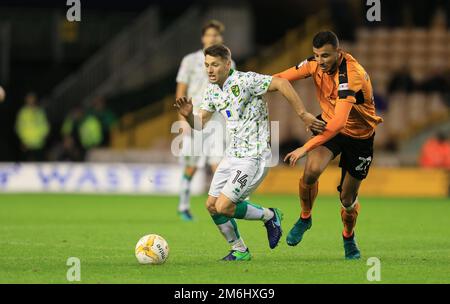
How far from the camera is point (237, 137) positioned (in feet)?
30.3

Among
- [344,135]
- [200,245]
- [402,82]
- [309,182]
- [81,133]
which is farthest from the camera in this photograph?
[402,82]

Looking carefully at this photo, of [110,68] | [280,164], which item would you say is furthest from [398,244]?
[110,68]

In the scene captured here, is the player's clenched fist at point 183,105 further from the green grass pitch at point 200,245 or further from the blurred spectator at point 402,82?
the blurred spectator at point 402,82

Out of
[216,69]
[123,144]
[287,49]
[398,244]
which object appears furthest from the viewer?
[287,49]

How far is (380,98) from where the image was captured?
77.6 ft

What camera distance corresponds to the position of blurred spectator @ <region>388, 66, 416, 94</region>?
24.7 meters

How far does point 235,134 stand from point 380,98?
14819 millimetres

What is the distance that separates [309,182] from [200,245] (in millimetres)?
1651

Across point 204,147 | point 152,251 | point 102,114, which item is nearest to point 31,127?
point 102,114

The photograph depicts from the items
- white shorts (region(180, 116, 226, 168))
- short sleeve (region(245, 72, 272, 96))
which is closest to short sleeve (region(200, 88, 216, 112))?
short sleeve (region(245, 72, 272, 96))

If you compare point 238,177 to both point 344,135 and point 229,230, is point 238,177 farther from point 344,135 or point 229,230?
point 344,135

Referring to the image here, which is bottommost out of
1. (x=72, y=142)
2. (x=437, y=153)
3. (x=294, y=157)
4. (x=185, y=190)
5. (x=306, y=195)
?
(x=306, y=195)

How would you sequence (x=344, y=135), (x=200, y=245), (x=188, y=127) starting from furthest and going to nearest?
(x=188, y=127), (x=200, y=245), (x=344, y=135)
